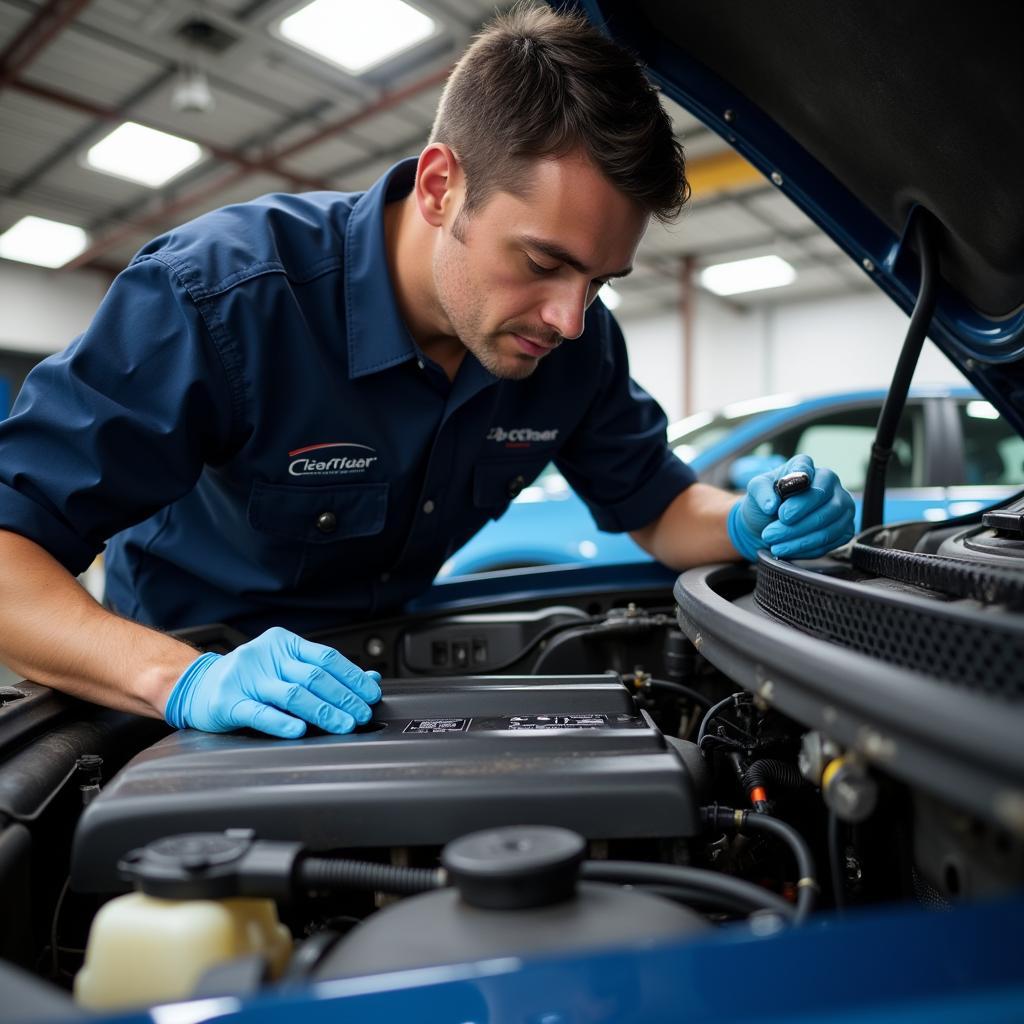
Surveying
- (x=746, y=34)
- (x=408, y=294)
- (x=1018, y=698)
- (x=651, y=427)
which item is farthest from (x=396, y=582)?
(x=1018, y=698)

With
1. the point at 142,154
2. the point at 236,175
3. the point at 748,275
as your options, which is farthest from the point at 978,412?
the point at 748,275

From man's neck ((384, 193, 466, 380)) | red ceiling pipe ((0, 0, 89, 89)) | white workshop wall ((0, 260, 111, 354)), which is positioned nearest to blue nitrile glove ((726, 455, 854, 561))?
man's neck ((384, 193, 466, 380))

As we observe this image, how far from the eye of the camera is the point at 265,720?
0.85 m

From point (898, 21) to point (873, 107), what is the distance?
0.16 metres

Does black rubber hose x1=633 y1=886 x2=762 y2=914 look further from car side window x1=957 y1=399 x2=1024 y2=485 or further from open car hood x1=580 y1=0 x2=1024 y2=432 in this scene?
car side window x1=957 y1=399 x2=1024 y2=485

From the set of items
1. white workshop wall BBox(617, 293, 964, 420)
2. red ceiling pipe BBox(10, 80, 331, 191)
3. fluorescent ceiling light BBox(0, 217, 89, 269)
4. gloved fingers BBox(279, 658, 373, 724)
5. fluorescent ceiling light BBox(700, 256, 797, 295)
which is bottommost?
gloved fingers BBox(279, 658, 373, 724)

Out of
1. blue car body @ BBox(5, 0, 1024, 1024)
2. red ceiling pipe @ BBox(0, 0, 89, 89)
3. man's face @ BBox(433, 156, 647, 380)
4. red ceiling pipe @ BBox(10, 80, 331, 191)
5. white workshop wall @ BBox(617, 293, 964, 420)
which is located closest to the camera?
blue car body @ BBox(5, 0, 1024, 1024)

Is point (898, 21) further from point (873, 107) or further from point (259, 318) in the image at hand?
point (259, 318)

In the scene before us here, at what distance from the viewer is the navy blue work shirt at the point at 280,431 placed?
1136 mm

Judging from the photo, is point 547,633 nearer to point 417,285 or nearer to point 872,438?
point 417,285

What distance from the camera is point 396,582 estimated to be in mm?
1497

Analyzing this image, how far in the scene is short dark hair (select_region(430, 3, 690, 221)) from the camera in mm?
1163

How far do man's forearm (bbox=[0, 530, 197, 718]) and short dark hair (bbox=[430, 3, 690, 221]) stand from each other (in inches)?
28.7

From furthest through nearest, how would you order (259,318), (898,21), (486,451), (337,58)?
(337,58)
(486,451)
(259,318)
(898,21)
